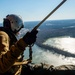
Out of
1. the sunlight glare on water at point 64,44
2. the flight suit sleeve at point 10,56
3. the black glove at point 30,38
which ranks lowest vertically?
the sunlight glare on water at point 64,44

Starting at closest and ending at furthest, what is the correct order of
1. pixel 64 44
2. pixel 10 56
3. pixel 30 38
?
pixel 10 56, pixel 30 38, pixel 64 44

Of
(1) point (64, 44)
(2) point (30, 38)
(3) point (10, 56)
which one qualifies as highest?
(2) point (30, 38)

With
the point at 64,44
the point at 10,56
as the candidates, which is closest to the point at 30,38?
the point at 10,56

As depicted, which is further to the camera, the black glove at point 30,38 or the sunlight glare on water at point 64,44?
the sunlight glare on water at point 64,44

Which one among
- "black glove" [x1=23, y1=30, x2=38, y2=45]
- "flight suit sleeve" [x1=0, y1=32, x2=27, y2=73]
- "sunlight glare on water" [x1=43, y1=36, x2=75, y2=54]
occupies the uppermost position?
"black glove" [x1=23, y1=30, x2=38, y2=45]

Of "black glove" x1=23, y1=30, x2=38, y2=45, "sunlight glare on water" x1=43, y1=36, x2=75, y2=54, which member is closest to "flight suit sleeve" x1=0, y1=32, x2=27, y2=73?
"black glove" x1=23, y1=30, x2=38, y2=45

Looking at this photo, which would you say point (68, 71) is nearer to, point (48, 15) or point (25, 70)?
point (25, 70)

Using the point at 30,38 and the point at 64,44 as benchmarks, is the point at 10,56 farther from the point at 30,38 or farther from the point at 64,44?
the point at 64,44

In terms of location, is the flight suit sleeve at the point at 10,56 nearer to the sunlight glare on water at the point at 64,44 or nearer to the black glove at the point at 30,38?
the black glove at the point at 30,38

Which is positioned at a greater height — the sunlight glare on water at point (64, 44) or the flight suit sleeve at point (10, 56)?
the flight suit sleeve at point (10, 56)

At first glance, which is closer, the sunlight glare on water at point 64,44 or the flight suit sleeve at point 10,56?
the flight suit sleeve at point 10,56

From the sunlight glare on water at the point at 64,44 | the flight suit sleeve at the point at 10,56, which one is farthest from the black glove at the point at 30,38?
the sunlight glare on water at the point at 64,44

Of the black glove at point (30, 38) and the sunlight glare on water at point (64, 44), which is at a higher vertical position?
the black glove at point (30, 38)

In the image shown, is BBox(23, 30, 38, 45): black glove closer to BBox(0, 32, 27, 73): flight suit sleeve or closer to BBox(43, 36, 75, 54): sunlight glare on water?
BBox(0, 32, 27, 73): flight suit sleeve
